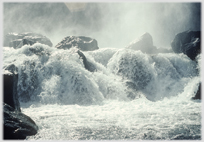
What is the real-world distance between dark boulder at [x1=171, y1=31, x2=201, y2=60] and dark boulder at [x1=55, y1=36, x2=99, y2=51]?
2209 centimetres

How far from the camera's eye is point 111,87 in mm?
12477

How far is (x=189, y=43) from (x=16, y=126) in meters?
34.2

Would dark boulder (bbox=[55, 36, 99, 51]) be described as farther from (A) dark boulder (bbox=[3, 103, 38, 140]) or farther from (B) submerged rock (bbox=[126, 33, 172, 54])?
(A) dark boulder (bbox=[3, 103, 38, 140])

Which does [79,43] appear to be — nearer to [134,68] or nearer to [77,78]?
[134,68]

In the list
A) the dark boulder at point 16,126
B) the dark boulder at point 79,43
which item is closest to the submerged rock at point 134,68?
the dark boulder at point 16,126

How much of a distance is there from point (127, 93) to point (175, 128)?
22.7 ft

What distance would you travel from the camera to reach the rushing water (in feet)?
17.6

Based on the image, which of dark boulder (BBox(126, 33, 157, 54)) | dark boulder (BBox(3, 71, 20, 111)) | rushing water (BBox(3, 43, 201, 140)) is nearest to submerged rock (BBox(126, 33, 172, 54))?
dark boulder (BBox(126, 33, 157, 54))

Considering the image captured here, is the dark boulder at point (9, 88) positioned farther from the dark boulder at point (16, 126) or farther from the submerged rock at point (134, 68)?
the submerged rock at point (134, 68)

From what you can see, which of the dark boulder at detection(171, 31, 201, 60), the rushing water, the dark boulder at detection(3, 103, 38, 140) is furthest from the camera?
the dark boulder at detection(171, 31, 201, 60)

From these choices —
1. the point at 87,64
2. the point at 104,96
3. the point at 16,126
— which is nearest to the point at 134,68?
the point at 87,64

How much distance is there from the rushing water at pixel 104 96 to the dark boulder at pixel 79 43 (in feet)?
78.9

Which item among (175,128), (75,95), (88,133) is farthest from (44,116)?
(175,128)

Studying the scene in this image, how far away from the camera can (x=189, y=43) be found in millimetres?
32125
